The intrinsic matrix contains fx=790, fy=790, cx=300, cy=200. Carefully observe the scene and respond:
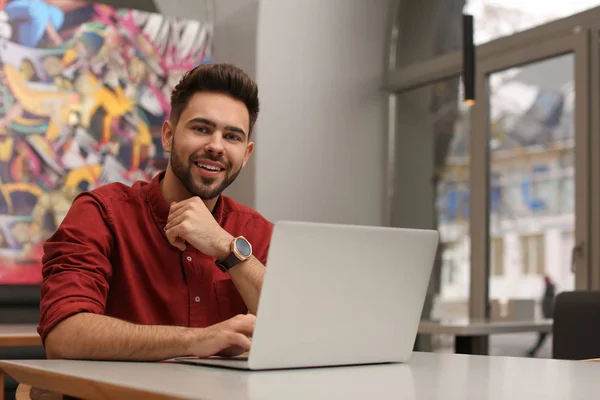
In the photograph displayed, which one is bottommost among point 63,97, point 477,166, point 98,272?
point 98,272

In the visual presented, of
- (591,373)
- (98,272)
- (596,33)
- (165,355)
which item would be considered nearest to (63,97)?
(596,33)

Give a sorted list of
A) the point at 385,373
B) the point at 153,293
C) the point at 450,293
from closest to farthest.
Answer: the point at 385,373, the point at 153,293, the point at 450,293

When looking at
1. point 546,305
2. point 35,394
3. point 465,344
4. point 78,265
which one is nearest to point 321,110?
point 546,305

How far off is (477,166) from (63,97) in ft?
9.12

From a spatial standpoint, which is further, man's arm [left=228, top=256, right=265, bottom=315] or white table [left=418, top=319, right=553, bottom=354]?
white table [left=418, top=319, right=553, bottom=354]

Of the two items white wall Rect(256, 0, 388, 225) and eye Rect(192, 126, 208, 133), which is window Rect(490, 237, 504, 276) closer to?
white wall Rect(256, 0, 388, 225)

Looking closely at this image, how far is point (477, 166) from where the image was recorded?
17.1ft

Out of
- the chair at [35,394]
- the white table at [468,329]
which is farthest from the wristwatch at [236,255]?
the white table at [468,329]

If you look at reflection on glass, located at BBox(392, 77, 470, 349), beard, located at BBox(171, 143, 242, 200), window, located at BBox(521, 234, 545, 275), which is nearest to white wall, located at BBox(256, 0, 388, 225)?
reflection on glass, located at BBox(392, 77, 470, 349)

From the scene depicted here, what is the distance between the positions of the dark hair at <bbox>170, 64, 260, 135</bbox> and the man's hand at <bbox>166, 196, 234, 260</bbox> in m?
0.36

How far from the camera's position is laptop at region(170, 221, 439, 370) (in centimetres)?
124

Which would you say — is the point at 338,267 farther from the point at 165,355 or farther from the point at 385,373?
the point at 165,355

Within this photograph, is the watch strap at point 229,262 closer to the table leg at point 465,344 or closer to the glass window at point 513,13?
the table leg at point 465,344

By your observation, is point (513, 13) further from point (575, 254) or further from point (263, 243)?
point (263, 243)
